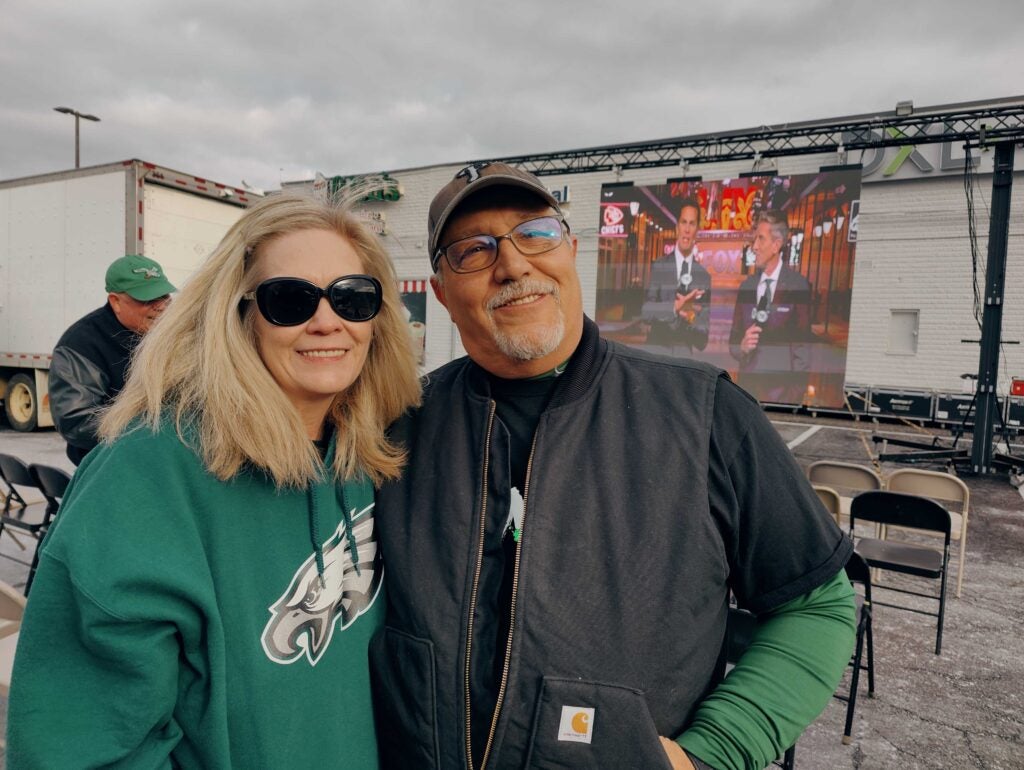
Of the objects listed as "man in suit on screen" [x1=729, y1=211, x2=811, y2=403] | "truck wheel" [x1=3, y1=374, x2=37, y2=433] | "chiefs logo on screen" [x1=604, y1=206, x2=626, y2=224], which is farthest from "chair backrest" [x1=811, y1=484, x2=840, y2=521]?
"chiefs logo on screen" [x1=604, y1=206, x2=626, y2=224]

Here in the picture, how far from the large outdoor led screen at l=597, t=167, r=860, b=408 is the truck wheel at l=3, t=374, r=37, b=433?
13297mm

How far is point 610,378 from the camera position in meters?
1.43

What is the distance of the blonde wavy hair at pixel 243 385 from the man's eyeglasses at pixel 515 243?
24 centimetres

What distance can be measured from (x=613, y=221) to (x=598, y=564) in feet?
55.7

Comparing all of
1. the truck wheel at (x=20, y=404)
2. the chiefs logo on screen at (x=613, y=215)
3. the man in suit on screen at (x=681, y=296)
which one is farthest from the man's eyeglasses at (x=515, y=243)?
the chiefs logo on screen at (x=613, y=215)

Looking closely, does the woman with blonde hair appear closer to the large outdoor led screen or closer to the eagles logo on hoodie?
the eagles logo on hoodie

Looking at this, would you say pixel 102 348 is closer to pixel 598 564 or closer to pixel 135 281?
pixel 135 281

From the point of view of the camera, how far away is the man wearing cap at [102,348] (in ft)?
11.6

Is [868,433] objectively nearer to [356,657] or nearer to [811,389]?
[811,389]

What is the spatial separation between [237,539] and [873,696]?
12.1 feet

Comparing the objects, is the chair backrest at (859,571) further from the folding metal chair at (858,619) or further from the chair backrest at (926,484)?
the chair backrest at (926,484)

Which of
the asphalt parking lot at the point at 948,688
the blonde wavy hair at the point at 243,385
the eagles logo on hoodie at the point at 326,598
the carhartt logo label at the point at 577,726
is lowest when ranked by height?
the asphalt parking lot at the point at 948,688

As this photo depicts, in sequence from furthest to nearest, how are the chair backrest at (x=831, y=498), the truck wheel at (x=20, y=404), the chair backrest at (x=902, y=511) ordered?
the truck wheel at (x=20, y=404) < the chair backrest at (x=831, y=498) < the chair backrest at (x=902, y=511)

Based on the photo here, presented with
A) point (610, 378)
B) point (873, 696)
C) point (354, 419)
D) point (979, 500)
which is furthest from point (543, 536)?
point (979, 500)
